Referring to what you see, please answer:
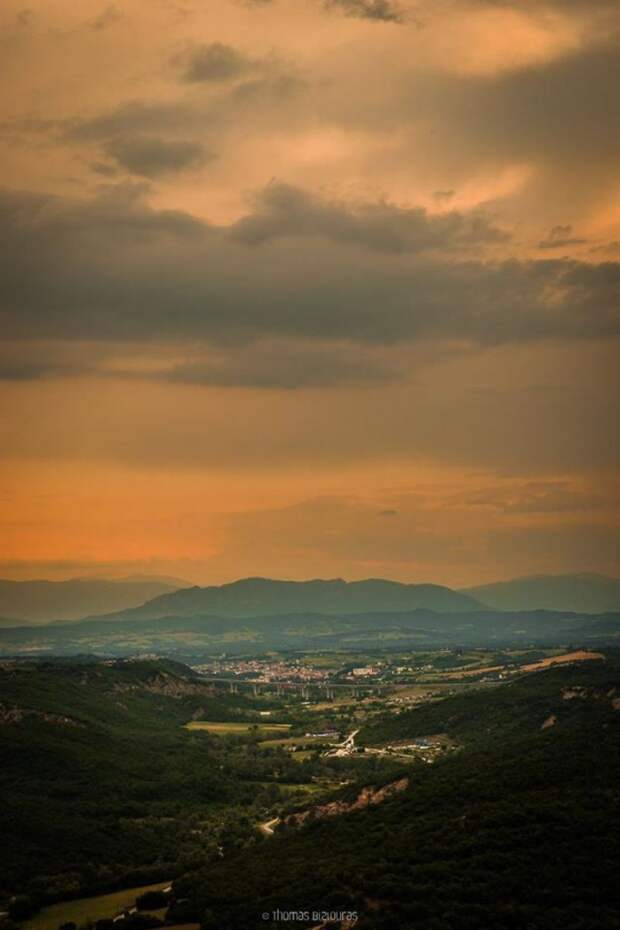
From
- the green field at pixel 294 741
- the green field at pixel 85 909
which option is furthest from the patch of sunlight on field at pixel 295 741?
the green field at pixel 85 909

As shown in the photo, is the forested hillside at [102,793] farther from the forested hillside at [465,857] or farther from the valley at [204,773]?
the forested hillside at [465,857]

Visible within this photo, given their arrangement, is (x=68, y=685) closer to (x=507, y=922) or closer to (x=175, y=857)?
(x=175, y=857)

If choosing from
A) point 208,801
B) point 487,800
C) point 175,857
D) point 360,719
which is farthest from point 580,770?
point 360,719

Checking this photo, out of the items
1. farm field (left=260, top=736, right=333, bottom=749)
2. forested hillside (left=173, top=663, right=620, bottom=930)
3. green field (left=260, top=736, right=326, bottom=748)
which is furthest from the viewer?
green field (left=260, top=736, right=326, bottom=748)

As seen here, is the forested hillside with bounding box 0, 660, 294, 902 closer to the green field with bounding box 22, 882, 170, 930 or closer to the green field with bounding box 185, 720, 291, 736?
the green field with bounding box 22, 882, 170, 930

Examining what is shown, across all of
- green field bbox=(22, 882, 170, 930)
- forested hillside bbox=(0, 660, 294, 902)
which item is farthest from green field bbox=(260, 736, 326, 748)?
green field bbox=(22, 882, 170, 930)

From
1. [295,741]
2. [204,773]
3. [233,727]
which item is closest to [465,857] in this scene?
[204,773]

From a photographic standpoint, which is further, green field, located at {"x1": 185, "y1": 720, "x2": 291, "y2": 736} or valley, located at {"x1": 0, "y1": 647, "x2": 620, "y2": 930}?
green field, located at {"x1": 185, "y1": 720, "x2": 291, "y2": 736}

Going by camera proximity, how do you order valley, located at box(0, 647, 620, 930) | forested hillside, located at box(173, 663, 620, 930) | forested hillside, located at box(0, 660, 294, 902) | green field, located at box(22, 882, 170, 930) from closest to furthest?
1. forested hillside, located at box(173, 663, 620, 930)
2. green field, located at box(22, 882, 170, 930)
3. valley, located at box(0, 647, 620, 930)
4. forested hillside, located at box(0, 660, 294, 902)
